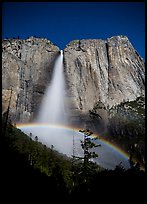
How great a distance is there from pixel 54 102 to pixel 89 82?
641 inches

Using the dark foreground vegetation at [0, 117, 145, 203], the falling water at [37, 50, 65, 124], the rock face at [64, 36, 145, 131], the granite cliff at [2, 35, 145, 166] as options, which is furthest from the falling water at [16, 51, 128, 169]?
the dark foreground vegetation at [0, 117, 145, 203]

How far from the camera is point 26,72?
133875 mm

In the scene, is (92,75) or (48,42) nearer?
(92,75)

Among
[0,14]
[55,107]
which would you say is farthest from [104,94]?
[0,14]

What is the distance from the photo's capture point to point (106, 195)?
21078mm

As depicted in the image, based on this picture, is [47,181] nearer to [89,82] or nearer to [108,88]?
[89,82]

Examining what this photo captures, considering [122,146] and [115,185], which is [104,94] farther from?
[115,185]

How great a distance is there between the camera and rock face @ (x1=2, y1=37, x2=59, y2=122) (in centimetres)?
12438

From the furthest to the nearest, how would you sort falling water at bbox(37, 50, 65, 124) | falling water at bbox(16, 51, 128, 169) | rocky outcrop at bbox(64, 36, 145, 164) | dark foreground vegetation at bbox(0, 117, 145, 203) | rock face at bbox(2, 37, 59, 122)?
falling water at bbox(37, 50, 65, 124)
rock face at bbox(2, 37, 59, 122)
falling water at bbox(16, 51, 128, 169)
rocky outcrop at bbox(64, 36, 145, 164)
dark foreground vegetation at bbox(0, 117, 145, 203)

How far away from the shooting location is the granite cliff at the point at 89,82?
12319 cm

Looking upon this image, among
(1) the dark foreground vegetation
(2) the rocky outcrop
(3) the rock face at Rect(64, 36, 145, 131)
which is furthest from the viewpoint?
(3) the rock face at Rect(64, 36, 145, 131)

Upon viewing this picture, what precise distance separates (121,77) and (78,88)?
24.4 meters

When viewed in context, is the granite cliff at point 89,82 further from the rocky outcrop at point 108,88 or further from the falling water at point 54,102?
the falling water at point 54,102

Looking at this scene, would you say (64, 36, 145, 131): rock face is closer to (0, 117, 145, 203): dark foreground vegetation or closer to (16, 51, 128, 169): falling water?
(16, 51, 128, 169): falling water
